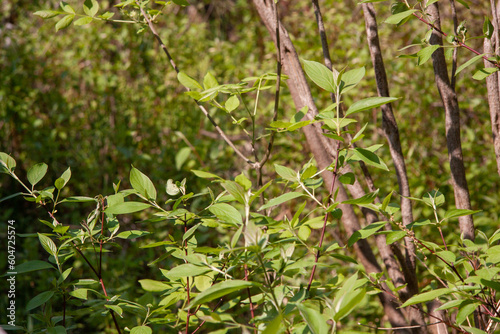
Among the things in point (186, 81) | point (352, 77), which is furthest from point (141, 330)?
point (352, 77)

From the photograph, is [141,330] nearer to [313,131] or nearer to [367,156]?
[367,156]

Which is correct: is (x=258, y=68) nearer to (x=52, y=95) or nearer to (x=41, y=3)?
(x=52, y=95)

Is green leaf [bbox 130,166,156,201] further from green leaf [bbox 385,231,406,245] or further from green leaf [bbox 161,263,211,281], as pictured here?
green leaf [bbox 385,231,406,245]

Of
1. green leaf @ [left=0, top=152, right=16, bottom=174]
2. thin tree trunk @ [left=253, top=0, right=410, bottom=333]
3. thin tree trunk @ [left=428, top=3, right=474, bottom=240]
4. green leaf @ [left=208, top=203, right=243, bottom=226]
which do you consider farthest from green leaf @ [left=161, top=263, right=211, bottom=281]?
thin tree trunk @ [left=428, top=3, right=474, bottom=240]

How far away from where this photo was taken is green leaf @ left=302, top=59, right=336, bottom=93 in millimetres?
767

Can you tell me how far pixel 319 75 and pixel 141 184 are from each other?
0.39m

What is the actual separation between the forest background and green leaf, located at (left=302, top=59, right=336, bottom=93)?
1.44 m

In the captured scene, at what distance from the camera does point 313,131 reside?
1212mm

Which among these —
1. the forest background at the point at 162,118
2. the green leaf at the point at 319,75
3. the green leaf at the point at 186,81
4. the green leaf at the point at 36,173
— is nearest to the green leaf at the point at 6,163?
the green leaf at the point at 36,173

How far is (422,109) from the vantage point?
2676 mm

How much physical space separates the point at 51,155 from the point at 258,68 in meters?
1.56

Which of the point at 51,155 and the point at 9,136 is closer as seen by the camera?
the point at 51,155

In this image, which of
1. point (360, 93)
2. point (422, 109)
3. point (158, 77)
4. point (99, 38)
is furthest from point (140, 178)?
point (99, 38)

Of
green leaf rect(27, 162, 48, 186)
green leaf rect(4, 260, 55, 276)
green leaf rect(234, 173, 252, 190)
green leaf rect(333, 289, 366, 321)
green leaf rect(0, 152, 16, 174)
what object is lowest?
green leaf rect(4, 260, 55, 276)
